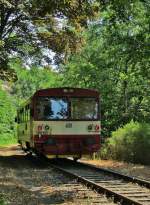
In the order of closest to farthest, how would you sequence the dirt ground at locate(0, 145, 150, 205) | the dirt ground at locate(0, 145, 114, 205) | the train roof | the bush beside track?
the dirt ground at locate(0, 145, 114, 205)
the dirt ground at locate(0, 145, 150, 205)
the train roof
the bush beside track

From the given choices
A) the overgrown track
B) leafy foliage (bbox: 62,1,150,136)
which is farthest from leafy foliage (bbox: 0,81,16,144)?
the overgrown track

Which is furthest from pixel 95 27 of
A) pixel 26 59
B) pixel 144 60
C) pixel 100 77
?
pixel 144 60

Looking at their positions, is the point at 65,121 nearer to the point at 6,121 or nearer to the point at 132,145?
the point at 132,145

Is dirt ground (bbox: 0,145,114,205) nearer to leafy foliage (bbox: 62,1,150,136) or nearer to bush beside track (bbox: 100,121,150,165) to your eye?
bush beside track (bbox: 100,121,150,165)

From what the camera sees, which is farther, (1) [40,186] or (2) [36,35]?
(2) [36,35]

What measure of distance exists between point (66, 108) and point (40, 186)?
797cm

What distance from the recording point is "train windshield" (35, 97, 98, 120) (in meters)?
23.6

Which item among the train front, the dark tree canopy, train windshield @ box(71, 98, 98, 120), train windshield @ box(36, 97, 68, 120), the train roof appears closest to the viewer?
the train front

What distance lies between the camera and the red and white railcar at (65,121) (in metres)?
23.5

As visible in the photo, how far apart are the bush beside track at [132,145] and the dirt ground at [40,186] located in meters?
2.14

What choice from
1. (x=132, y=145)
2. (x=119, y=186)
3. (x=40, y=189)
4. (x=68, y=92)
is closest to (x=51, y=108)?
(x=68, y=92)

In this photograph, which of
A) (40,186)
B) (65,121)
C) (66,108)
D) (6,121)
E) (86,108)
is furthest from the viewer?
(6,121)

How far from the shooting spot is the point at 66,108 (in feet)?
78.2

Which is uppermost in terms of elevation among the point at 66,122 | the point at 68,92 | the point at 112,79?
the point at 112,79
